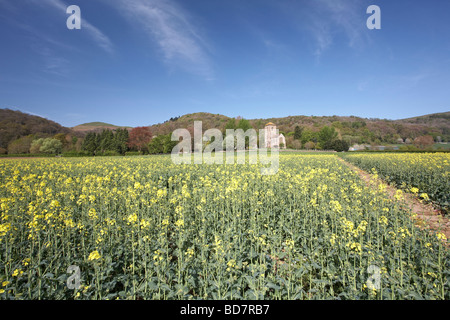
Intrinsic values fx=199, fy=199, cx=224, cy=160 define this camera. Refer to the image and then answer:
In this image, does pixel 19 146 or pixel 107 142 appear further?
pixel 107 142

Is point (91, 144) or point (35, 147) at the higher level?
point (91, 144)

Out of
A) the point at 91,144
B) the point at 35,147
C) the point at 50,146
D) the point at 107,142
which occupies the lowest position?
the point at 35,147

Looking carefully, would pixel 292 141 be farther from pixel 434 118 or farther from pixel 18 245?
pixel 434 118

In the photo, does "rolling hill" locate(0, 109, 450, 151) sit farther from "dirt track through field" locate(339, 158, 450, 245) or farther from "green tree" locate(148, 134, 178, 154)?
"dirt track through field" locate(339, 158, 450, 245)

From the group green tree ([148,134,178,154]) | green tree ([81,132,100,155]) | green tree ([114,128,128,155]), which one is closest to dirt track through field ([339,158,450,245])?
green tree ([148,134,178,154])

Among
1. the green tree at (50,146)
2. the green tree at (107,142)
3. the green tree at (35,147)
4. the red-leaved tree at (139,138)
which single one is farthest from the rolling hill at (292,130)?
the green tree at (107,142)

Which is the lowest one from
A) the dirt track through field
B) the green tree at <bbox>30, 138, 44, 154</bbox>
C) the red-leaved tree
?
the dirt track through field

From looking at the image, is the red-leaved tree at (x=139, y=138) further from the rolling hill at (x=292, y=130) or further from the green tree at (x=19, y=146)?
the green tree at (x=19, y=146)

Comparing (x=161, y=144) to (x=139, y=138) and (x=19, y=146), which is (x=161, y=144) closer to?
(x=139, y=138)

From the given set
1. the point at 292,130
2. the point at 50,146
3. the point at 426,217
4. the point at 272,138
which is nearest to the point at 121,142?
the point at 50,146

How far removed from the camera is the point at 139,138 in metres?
72.5

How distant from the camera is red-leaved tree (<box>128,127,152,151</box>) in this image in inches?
2741

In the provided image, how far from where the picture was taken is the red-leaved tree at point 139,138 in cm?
6962
